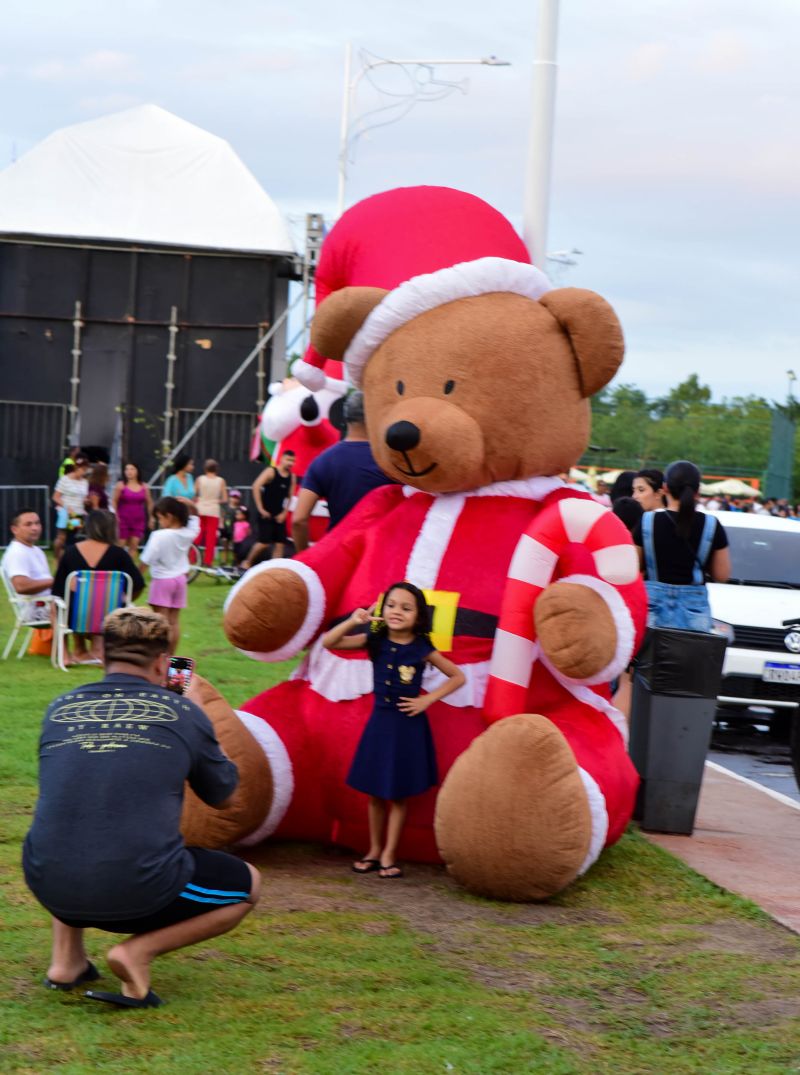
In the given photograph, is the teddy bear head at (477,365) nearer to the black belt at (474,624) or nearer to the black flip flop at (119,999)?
the black belt at (474,624)

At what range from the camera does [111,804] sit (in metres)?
4.12

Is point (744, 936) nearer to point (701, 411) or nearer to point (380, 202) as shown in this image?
point (380, 202)

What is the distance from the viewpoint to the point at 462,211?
6.86 metres

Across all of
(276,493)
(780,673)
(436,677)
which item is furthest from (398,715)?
(276,493)

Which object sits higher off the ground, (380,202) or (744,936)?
(380,202)

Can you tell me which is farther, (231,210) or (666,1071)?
(231,210)

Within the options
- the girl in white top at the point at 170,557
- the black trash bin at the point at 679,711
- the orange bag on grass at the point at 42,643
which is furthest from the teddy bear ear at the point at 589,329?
the orange bag on grass at the point at 42,643

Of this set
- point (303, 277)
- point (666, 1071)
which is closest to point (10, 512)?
point (303, 277)

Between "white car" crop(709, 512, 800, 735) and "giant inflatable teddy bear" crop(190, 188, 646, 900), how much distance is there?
4343 millimetres

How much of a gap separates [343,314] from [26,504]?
18.6m

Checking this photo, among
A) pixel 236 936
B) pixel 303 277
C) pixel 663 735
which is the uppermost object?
pixel 303 277

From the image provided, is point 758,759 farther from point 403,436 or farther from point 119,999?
point 119,999

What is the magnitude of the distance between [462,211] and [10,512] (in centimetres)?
1830

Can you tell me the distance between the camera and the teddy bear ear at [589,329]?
20.6ft
